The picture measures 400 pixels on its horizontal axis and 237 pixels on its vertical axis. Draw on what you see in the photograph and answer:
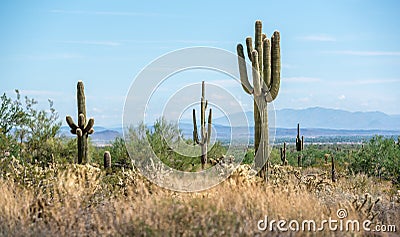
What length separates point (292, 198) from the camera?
29.6ft

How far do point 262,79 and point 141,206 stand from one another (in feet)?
18.9

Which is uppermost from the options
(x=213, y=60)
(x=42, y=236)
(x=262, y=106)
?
(x=213, y=60)

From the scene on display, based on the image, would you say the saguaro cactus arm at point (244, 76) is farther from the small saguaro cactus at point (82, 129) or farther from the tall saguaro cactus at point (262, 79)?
the small saguaro cactus at point (82, 129)

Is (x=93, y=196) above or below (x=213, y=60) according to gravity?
below

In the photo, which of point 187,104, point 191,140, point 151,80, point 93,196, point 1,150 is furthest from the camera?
point 191,140

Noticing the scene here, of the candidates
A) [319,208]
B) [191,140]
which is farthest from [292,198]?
[191,140]

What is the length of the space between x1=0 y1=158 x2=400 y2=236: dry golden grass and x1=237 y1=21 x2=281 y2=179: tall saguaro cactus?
3.25ft

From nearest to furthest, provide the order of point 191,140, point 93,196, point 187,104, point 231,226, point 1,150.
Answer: point 231,226, point 93,196, point 1,150, point 187,104, point 191,140

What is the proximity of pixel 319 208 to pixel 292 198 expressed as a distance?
58 cm

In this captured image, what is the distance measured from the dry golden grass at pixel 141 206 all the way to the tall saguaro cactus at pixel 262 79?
99 centimetres

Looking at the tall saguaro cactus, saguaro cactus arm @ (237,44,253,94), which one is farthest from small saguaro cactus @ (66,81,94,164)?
the tall saguaro cactus

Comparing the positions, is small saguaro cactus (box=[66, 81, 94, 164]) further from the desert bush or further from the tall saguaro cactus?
the desert bush

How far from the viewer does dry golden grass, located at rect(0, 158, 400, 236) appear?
695 cm

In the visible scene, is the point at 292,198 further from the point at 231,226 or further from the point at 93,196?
the point at 93,196
